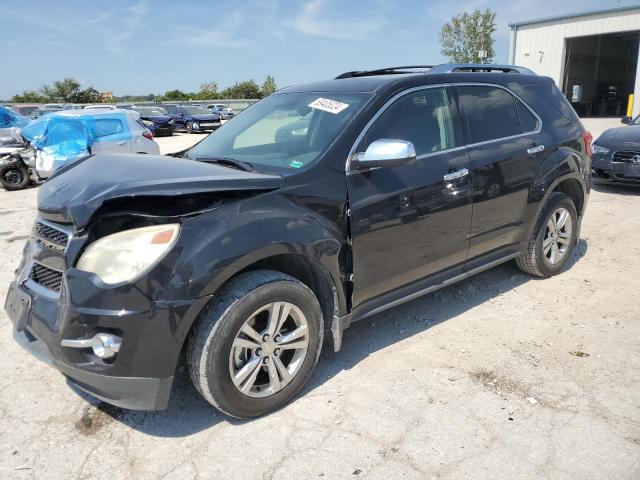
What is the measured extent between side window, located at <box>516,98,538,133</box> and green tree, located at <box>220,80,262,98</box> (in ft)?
179

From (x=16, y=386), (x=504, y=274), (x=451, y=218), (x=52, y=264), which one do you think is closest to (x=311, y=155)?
(x=451, y=218)

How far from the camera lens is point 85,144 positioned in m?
11.0

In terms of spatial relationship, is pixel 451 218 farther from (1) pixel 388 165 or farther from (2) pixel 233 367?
(2) pixel 233 367

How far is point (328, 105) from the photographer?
343cm

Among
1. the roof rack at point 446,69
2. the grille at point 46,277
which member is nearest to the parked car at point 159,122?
the roof rack at point 446,69

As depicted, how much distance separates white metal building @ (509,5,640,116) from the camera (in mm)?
27578

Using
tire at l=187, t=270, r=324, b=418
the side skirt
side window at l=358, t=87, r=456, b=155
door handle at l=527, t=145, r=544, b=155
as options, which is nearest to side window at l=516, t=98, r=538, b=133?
door handle at l=527, t=145, r=544, b=155

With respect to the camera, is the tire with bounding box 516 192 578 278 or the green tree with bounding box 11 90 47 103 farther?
the green tree with bounding box 11 90 47 103

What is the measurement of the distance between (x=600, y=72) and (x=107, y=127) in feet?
121

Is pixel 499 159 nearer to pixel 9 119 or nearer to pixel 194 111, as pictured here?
pixel 9 119

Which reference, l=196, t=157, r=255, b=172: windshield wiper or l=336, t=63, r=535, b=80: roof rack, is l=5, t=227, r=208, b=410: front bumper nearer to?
l=196, t=157, r=255, b=172: windshield wiper

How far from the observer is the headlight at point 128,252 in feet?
7.59

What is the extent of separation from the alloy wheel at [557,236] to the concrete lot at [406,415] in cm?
73

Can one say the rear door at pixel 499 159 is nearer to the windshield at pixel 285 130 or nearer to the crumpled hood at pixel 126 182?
the windshield at pixel 285 130
